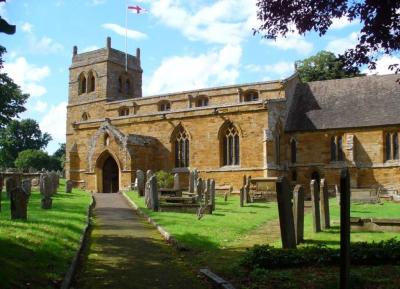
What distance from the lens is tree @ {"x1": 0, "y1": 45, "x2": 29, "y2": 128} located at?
3113 cm

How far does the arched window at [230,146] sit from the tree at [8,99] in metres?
14.9

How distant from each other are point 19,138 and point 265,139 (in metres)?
75.1

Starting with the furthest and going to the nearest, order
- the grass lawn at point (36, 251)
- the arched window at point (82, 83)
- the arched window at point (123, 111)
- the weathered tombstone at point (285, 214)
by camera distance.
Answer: the arched window at point (82, 83) < the arched window at point (123, 111) < the weathered tombstone at point (285, 214) < the grass lawn at point (36, 251)

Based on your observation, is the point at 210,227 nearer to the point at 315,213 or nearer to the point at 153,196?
the point at 315,213

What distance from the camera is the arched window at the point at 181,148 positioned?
114ft

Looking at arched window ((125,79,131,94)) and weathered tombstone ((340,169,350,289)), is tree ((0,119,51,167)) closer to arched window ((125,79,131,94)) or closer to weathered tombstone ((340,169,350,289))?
arched window ((125,79,131,94))

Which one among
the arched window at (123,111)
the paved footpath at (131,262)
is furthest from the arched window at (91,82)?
the paved footpath at (131,262)

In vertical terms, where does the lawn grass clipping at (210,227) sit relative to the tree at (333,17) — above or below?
below

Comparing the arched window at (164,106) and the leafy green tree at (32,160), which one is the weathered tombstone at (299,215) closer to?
the arched window at (164,106)

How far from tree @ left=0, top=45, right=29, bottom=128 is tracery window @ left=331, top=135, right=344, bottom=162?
21947 mm

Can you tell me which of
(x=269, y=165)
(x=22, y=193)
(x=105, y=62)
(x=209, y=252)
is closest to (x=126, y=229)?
(x=22, y=193)

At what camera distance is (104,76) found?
50375mm

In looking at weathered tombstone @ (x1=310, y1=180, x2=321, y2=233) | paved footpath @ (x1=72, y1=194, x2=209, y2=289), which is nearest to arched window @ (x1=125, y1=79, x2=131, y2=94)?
paved footpath @ (x1=72, y1=194, x2=209, y2=289)

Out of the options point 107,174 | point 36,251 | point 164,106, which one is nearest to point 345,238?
point 36,251
